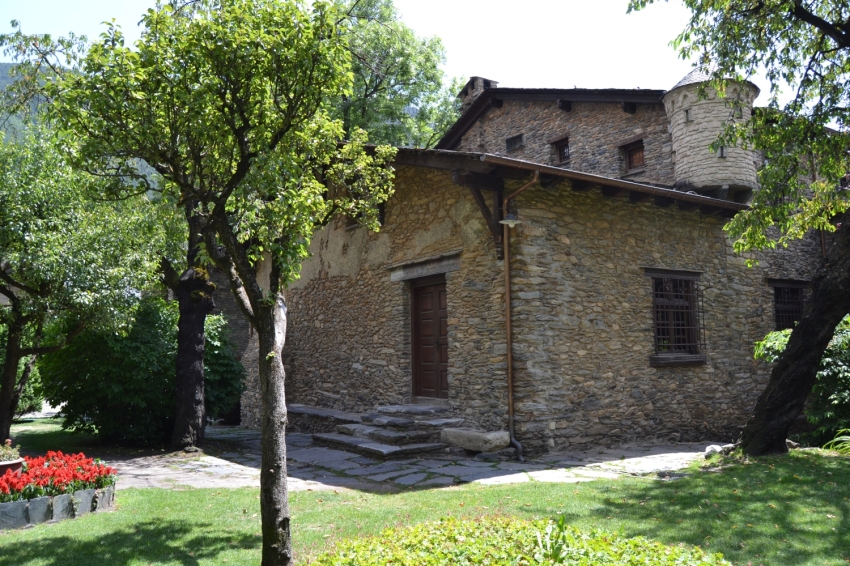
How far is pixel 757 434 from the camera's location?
7.80 metres

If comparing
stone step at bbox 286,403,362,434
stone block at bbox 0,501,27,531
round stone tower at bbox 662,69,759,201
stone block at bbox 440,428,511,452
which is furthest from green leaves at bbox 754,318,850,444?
stone block at bbox 0,501,27,531

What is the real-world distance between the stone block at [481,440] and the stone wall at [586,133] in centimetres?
688

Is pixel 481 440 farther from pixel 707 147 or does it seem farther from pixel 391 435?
pixel 707 147

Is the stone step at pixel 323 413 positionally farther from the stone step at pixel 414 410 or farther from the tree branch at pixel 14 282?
the tree branch at pixel 14 282

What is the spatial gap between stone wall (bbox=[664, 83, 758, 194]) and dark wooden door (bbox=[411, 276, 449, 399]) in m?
5.35

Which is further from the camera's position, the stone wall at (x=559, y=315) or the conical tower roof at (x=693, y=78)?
the conical tower roof at (x=693, y=78)

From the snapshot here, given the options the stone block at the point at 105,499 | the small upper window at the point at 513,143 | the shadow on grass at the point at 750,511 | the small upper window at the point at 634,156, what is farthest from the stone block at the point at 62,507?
the small upper window at the point at 513,143

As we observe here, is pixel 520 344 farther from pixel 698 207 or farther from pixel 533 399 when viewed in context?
pixel 698 207

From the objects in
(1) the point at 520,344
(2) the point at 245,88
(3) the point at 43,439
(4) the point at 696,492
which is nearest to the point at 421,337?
(1) the point at 520,344

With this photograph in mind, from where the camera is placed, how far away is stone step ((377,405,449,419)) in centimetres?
970

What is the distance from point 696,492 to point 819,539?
4.66ft

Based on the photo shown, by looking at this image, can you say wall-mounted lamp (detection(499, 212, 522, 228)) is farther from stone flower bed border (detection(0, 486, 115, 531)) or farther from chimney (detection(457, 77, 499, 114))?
chimney (detection(457, 77, 499, 114))

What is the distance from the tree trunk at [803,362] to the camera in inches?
303

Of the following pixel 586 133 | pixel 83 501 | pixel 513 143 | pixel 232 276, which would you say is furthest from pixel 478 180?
pixel 513 143
